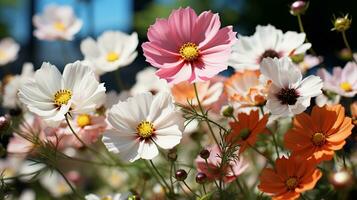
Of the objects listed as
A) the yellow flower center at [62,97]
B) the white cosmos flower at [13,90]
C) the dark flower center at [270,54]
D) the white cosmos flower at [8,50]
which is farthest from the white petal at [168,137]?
the white cosmos flower at [8,50]

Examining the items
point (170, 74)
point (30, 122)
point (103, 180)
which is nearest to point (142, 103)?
point (170, 74)

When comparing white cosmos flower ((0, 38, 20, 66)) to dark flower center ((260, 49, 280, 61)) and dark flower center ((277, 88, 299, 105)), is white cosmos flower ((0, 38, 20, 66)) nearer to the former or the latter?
dark flower center ((260, 49, 280, 61))

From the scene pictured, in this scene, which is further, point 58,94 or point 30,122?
point 30,122

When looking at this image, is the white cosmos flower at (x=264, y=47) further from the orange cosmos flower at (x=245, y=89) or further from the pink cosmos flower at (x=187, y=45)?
the pink cosmos flower at (x=187, y=45)

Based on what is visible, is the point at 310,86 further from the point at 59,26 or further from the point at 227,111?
the point at 59,26

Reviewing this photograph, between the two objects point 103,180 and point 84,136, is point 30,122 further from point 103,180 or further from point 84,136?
point 103,180

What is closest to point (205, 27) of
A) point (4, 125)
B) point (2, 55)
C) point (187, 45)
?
point (187, 45)
